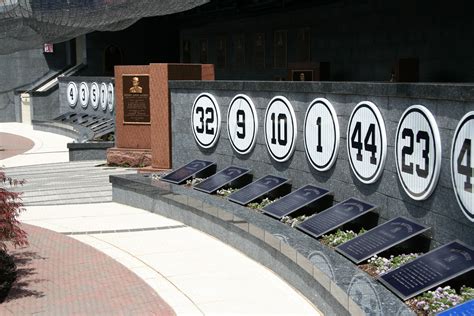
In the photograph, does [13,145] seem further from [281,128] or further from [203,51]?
[281,128]

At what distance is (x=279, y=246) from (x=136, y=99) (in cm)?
1305

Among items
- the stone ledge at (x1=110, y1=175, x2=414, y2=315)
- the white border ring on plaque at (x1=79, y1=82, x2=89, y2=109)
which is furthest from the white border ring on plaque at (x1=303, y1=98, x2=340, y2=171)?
the white border ring on plaque at (x1=79, y1=82, x2=89, y2=109)

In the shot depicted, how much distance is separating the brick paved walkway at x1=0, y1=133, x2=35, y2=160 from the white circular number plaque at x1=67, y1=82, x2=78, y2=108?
328 cm

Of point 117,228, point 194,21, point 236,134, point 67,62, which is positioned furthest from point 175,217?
point 67,62

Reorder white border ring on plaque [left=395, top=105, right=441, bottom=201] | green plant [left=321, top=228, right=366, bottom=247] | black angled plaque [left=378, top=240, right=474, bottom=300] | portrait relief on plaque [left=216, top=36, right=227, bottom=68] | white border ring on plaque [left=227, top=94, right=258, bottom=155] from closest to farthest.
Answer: black angled plaque [left=378, top=240, right=474, bottom=300]
white border ring on plaque [left=395, top=105, right=441, bottom=201]
green plant [left=321, top=228, right=366, bottom=247]
white border ring on plaque [left=227, top=94, right=258, bottom=155]
portrait relief on plaque [left=216, top=36, right=227, bottom=68]

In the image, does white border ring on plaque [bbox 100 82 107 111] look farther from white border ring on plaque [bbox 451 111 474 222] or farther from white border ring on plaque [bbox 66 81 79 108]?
white border ring on plaque [bbox 451 111 474 222]

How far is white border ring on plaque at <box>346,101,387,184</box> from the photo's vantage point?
403 inches

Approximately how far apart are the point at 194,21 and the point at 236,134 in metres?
30.3

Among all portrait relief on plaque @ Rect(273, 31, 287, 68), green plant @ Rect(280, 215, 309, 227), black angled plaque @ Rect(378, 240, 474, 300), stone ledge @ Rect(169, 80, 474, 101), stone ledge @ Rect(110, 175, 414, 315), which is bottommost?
stone ledge @ Rect(110, 175, 414, 315)

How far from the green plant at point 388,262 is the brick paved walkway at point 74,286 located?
8.70 feet

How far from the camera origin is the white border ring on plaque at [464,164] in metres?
7.98

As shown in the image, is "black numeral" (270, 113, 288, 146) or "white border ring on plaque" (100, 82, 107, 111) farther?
"white border ring on plaque" (100, 82, 107, 111)

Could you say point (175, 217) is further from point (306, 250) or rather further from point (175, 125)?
point (306, 250)

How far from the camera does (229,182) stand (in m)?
14.5
